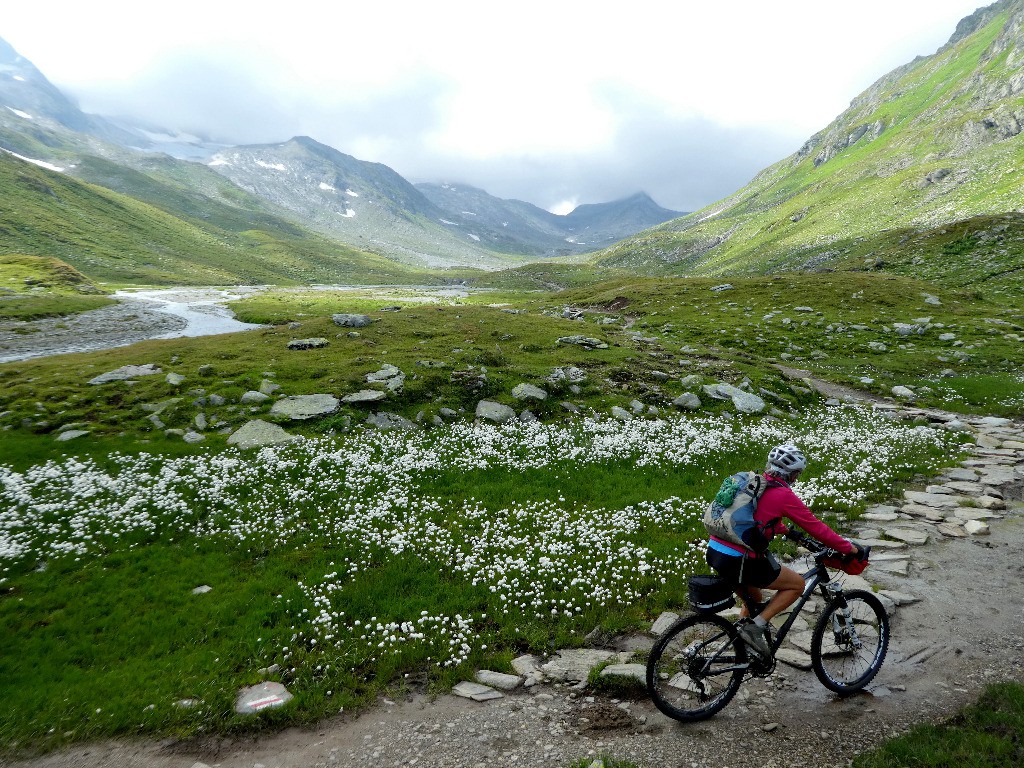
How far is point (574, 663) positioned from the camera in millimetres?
9891

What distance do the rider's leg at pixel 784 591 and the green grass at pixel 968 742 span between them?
6.96 ft

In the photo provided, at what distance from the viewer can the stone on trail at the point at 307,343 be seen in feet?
126

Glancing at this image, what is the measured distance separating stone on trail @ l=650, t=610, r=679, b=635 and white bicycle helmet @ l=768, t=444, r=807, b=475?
4785 mm

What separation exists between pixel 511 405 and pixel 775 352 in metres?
32.5

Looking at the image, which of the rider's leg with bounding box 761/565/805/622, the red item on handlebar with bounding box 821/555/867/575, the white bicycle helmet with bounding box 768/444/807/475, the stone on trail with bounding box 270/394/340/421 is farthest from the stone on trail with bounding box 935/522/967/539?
the stone on trail with bounding box 270/394/340/421

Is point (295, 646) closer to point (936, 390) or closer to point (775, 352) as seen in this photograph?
point (936, 390)

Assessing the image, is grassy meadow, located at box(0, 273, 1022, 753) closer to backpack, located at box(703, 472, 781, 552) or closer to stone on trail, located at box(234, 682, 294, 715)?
stone on trail, located at box(234, 682, 294, 715)

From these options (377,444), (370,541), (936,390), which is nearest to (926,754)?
(370,541)

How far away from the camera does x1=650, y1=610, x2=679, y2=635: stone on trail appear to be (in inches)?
421

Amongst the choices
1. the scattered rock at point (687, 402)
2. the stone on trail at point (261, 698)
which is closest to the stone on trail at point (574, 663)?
the stone on trail at point (261, 698)

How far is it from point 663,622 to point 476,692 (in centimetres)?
457

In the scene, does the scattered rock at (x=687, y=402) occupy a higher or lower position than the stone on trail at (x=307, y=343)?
lower

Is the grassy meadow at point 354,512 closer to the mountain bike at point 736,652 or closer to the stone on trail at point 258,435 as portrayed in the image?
the stone on trail at point 258,435

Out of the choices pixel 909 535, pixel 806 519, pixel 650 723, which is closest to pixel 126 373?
A: pixel 650 723
